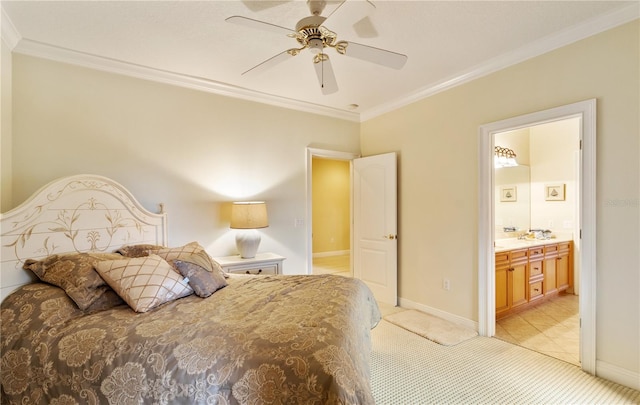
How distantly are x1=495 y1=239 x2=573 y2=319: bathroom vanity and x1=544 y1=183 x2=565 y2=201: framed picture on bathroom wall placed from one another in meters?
0.63

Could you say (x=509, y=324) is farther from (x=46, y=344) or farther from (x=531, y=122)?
(x=46, y=344)

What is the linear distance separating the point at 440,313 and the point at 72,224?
3.67m

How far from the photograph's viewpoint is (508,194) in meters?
4.54

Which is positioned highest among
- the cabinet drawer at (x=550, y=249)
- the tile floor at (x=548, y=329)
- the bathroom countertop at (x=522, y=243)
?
the bathroom countertop at (x=522, y=243)

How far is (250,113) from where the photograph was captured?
353cm

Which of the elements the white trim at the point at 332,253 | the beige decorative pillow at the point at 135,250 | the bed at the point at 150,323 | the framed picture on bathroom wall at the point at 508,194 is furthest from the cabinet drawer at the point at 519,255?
the white trim at the point at 332,253

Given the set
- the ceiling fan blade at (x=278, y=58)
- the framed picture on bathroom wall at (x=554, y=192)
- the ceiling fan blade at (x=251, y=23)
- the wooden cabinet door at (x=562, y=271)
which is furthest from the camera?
the framed picture on bathroom wall at (x=554, y=192)

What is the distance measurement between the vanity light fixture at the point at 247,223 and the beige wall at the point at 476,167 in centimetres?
187

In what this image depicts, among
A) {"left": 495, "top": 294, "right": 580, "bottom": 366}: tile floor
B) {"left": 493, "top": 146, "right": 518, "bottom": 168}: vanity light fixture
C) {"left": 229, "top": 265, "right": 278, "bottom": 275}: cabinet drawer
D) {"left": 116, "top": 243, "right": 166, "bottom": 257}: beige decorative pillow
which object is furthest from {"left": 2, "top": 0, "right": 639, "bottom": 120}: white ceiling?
{"left": 495, "top": 294, "right": 580, "bottom": 366}: tile floor

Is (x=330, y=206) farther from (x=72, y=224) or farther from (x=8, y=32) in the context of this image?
(x=8, y=32)

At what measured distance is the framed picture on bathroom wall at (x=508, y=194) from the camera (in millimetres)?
4531

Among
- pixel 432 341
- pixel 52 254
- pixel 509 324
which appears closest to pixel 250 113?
pixel 52 254

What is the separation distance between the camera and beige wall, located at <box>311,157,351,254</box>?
24.2 ft

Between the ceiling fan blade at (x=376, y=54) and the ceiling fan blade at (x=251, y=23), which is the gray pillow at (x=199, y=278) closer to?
the ceiling fan blade at (x=251, y=23)
